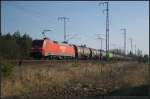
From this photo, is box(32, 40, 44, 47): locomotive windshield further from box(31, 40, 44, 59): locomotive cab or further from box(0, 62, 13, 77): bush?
box(0, 62, 13, 77): bush

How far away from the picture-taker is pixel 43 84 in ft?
66.2

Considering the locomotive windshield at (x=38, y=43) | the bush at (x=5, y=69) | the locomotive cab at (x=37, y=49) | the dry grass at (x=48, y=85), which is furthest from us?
the locomotive windshield at (x=38, y=43)

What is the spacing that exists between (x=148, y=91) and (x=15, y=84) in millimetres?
7153

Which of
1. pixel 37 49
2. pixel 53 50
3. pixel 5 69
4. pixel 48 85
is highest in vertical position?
pixel 37 49

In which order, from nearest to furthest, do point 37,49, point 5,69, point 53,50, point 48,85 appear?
point 48,85, point 5,69, point 37,49, point 53,50

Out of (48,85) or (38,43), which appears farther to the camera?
(38,43)

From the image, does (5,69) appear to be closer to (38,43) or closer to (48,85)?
(48,85)

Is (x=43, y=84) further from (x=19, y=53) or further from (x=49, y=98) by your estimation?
(x=19, y=53)

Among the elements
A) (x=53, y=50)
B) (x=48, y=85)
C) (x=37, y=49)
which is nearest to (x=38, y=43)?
(x=37, y=49)

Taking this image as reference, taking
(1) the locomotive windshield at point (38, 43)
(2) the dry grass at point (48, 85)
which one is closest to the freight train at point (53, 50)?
(1) the locomotive windshield at point (38, 43)

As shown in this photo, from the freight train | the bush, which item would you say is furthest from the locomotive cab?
the bush

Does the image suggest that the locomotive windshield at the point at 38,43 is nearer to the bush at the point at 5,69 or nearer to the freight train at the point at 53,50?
the freight train at the point at 53,50

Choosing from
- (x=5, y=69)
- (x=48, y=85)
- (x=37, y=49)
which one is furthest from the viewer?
(x=37, y=49)

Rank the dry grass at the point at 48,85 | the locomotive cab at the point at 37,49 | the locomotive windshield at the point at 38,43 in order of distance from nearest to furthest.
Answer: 1. the dry grass at the point at 48,85
2. the locomotive cab at the point at 37,49
3. the locomotive windshield at the point at 38,43
